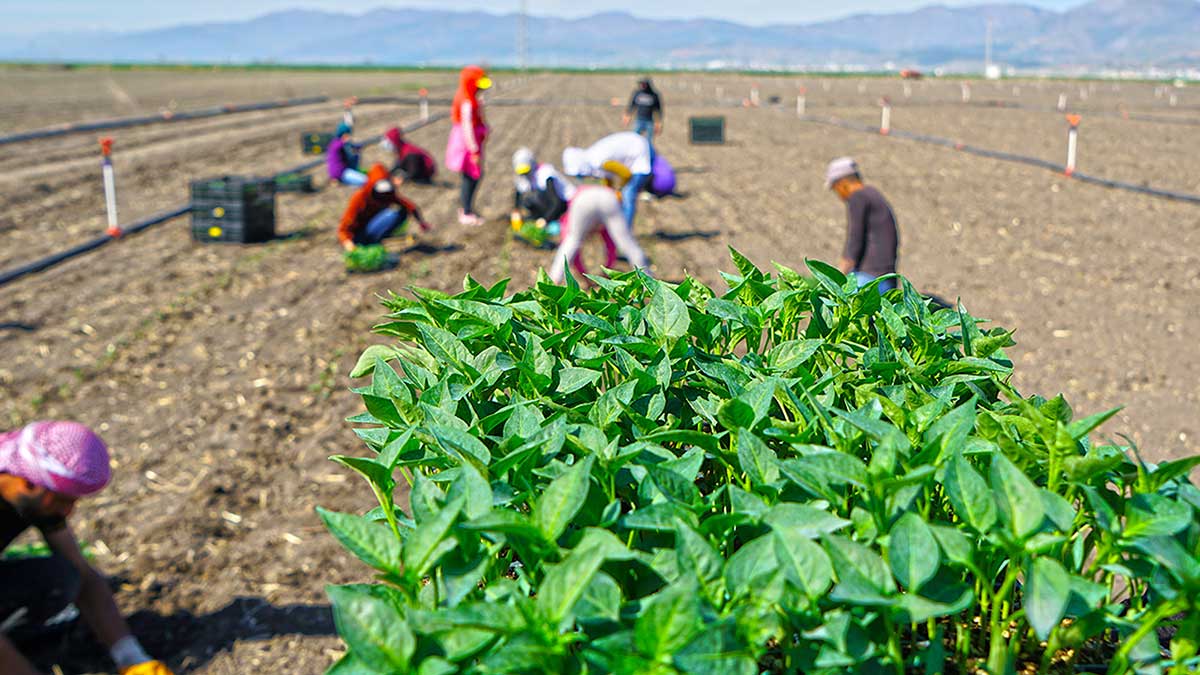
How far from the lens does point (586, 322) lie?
1.92m

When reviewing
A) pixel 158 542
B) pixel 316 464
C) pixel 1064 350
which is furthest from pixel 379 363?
pixel 1064 350

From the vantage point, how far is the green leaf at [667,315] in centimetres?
189

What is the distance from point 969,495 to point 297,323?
732 cm

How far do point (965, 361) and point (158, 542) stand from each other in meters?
4.06

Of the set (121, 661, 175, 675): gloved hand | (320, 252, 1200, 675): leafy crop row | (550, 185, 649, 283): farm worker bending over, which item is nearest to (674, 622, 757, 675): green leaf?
(320, 252, 1200, 675): leafy crop row

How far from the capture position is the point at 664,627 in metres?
1.12

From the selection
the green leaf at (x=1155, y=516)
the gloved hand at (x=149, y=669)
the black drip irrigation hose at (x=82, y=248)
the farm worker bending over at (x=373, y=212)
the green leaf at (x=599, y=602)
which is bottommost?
the gloved hand at (x=149, y=669)

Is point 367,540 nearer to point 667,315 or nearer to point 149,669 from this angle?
point 667,315

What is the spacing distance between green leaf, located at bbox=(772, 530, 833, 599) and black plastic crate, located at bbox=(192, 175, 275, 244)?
34.1 ft

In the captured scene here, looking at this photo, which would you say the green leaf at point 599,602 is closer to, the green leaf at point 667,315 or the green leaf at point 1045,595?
the green leaf at point 1045,595

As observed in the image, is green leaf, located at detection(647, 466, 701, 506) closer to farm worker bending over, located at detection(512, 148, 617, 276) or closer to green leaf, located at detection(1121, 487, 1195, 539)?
green leaf, located at detection(1121, 487, 1195, 539)

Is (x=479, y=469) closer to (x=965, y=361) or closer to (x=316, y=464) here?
(x=965, y=361)

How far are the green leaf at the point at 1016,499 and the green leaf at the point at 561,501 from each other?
534 mm

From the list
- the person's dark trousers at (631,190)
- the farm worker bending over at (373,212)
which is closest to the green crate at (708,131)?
the person's dark trousers at (631,190)
